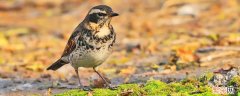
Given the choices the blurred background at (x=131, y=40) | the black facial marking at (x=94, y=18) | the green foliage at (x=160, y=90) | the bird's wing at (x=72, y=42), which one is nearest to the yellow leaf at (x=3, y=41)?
the blurred background at (x=131, y=40)

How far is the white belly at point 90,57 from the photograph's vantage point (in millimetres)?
9352

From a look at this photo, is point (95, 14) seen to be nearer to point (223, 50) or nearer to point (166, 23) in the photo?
point (223, 50)

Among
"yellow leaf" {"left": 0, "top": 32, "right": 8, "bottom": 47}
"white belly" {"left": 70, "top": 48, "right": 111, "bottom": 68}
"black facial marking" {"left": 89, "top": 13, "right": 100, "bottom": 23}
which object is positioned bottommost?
"white belly" {"left": 70, "top": 48, "right": 111, "bottom": 68}

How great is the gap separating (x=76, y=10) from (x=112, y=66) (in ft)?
18.0

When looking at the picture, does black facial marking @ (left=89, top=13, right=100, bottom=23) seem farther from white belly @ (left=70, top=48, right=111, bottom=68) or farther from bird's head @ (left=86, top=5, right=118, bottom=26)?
white belly @ (left=70, top=48, right=111, bottom=68)

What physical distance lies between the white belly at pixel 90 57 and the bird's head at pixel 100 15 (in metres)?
0.37

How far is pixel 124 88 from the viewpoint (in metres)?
8.59

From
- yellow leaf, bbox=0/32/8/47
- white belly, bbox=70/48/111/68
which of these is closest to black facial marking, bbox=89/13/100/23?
white belly, bbox=70/48/111/68

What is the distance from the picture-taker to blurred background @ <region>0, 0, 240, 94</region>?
11234mm

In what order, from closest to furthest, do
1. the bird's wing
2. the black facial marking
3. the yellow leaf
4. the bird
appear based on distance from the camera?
the bird
the black facial marking
the bird's wing
the yellow leaf

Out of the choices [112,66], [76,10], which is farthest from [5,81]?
[76,10]

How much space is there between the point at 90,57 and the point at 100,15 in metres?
→ 0.55

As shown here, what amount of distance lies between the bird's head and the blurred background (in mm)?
865

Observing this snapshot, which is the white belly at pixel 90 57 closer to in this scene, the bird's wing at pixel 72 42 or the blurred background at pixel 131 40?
the bird's wing at pixel 72 42
